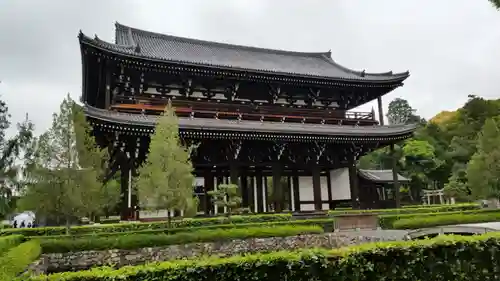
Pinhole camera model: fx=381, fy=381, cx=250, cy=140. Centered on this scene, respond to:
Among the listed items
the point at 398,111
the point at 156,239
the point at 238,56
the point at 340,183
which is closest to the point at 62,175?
the point at 156,239

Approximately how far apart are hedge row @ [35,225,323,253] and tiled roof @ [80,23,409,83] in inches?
439

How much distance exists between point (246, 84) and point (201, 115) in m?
3.78

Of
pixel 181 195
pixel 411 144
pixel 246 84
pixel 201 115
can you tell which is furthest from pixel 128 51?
pixel 411 144

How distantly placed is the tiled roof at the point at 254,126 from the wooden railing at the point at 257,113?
487 millimetres

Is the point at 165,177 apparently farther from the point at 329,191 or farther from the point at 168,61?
the point at 329,191

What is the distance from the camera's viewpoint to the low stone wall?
13891 mm

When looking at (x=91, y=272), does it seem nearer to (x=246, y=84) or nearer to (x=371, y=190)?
(x=246, y=84)

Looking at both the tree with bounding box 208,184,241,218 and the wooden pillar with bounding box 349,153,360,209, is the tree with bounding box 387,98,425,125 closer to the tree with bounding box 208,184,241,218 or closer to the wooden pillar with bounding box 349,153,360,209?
the wooden pillar with bounding box 349,153,360,209

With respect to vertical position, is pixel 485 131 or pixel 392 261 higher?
pixel 485 131

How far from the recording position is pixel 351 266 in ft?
22.9

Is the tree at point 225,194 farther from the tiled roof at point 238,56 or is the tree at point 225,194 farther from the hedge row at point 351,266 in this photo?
the hedge row at point 351,266

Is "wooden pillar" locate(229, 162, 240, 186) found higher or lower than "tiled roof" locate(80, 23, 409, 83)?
lower

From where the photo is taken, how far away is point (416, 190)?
45.4m

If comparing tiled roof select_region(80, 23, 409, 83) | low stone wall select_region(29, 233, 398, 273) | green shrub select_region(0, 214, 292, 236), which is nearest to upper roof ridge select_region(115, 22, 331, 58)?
tiled roof select_region(80, 23, 409, 83)
